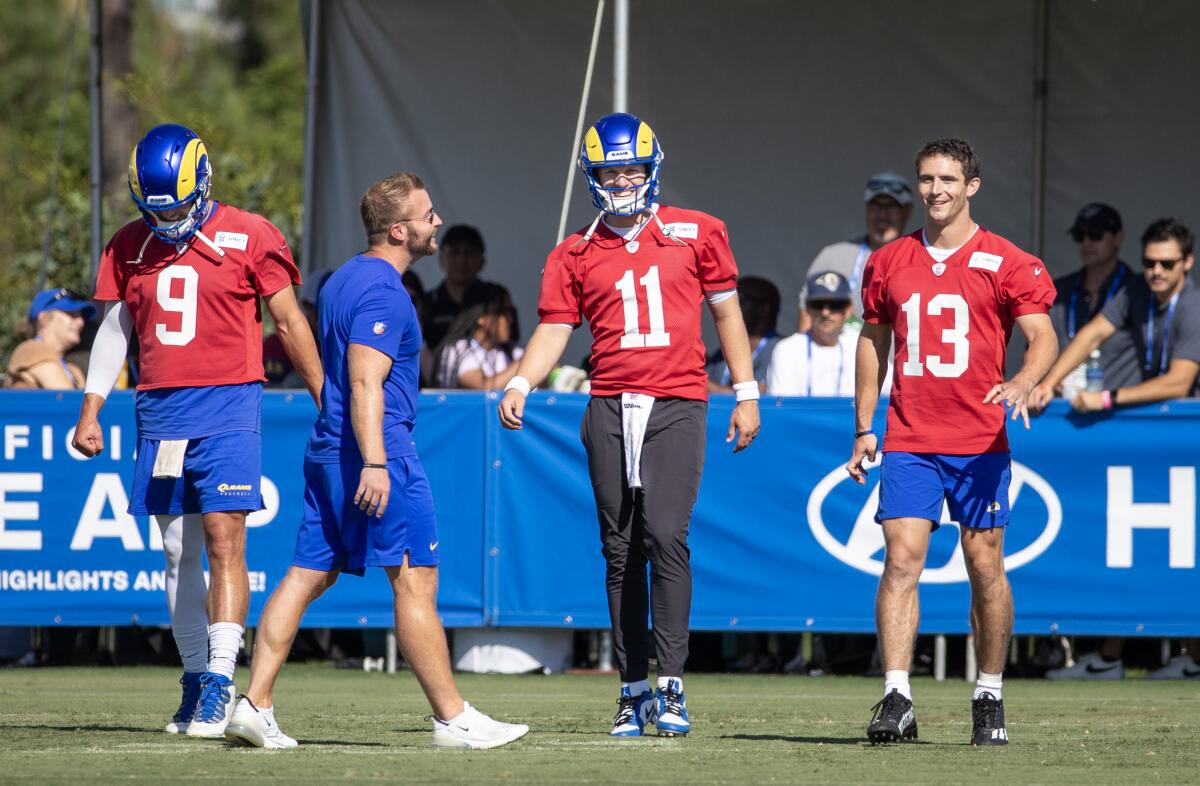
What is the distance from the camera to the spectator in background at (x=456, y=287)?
12391 mm

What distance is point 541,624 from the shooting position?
10.4 m

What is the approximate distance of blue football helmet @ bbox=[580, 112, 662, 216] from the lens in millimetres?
6898

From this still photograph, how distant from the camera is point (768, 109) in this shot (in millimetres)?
14234

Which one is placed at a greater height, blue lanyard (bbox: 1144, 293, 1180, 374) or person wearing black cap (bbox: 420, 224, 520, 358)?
person wearing black cap (bbox: 420, 224, 520, 358)

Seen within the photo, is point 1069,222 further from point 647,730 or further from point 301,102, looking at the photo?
point 301,102

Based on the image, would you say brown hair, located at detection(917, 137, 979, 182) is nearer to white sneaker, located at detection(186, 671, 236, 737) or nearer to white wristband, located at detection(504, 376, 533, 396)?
white wristband, located at detection(504, 376, 533, 396)

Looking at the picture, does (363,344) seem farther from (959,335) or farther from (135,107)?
(135,107)

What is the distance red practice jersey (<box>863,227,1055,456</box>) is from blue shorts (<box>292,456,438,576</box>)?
69.1 inches

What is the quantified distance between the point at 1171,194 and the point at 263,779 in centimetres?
1006

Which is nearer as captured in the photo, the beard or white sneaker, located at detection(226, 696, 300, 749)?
white sneaker, located at detection(226, 696, 300, 749)

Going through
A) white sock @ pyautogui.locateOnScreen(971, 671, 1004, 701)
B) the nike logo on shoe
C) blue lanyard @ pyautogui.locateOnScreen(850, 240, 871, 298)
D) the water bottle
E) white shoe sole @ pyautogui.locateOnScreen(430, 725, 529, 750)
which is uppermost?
blue lanyard @ pyautogui.locateOnScreen(850, 240, 871, 298)

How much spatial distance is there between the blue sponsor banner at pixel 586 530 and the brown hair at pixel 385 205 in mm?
4030

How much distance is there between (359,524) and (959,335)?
228 cm

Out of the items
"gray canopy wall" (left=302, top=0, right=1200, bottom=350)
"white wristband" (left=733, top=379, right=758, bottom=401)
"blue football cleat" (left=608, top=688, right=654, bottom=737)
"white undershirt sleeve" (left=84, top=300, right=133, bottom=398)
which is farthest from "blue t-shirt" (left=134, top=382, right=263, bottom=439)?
"gray canopy wall" (left=302, top=0, right=1200, bottom=350)
